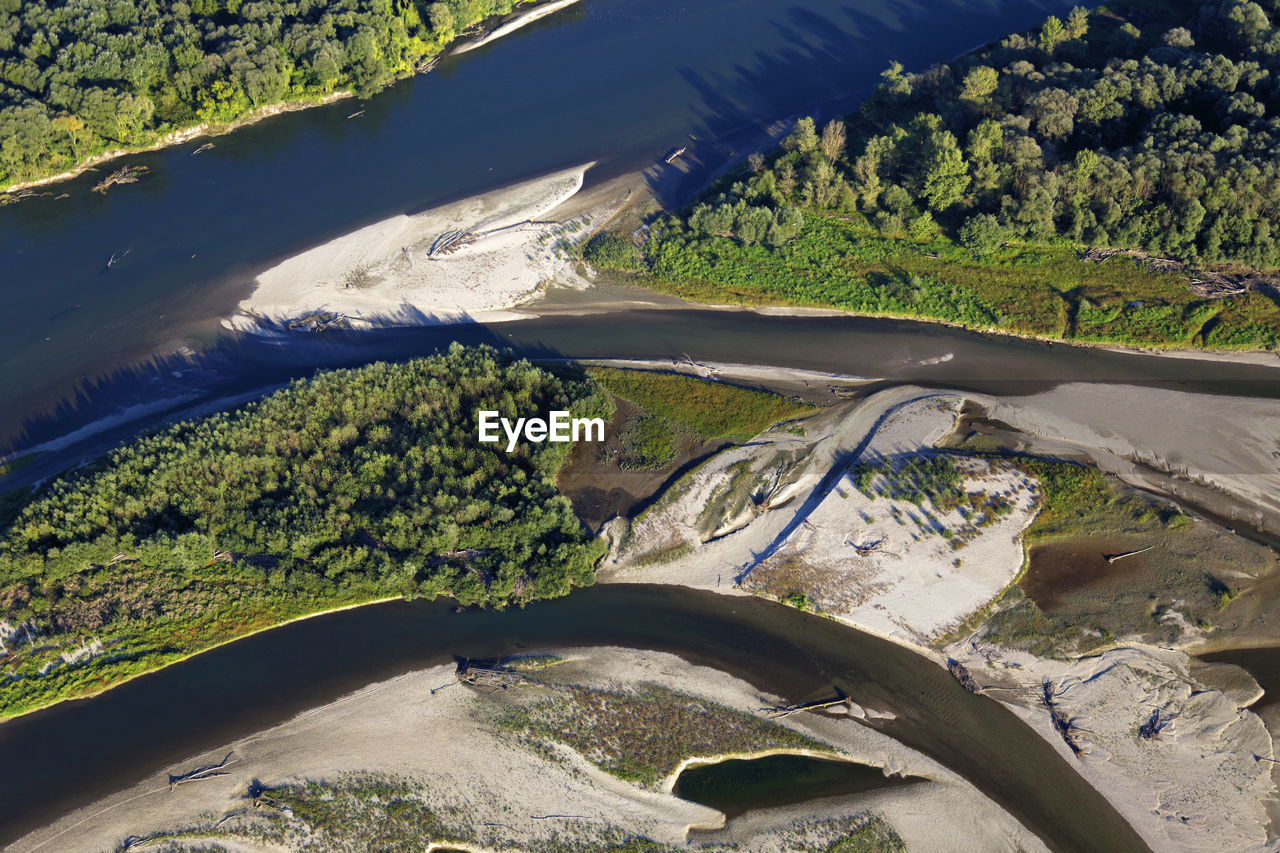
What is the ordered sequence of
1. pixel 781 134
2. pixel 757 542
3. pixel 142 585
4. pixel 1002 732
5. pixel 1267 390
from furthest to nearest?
pixel 781 134 < pixel 1267 390 < pixel 757 542 < pixel 142 585 < pixel 1002 732

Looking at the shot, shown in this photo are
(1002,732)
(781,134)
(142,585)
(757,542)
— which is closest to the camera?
(1002,732)

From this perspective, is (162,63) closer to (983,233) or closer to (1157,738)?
(983,233)

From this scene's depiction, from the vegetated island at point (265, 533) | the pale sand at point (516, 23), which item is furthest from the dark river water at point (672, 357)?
the pale sand at point (516, 23)

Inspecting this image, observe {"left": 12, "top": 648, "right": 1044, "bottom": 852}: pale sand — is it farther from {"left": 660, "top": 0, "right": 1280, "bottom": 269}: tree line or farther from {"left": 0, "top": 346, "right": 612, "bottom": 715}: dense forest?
{"left": 660, "top": 0, "right": 1280, "bottom": 269}: tree line

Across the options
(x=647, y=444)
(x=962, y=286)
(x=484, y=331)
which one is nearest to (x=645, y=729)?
(x=647, y=444)

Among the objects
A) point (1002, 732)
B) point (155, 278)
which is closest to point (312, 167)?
point (155, 278)

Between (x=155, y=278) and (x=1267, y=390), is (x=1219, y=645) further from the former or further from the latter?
(x=155, y=278)
